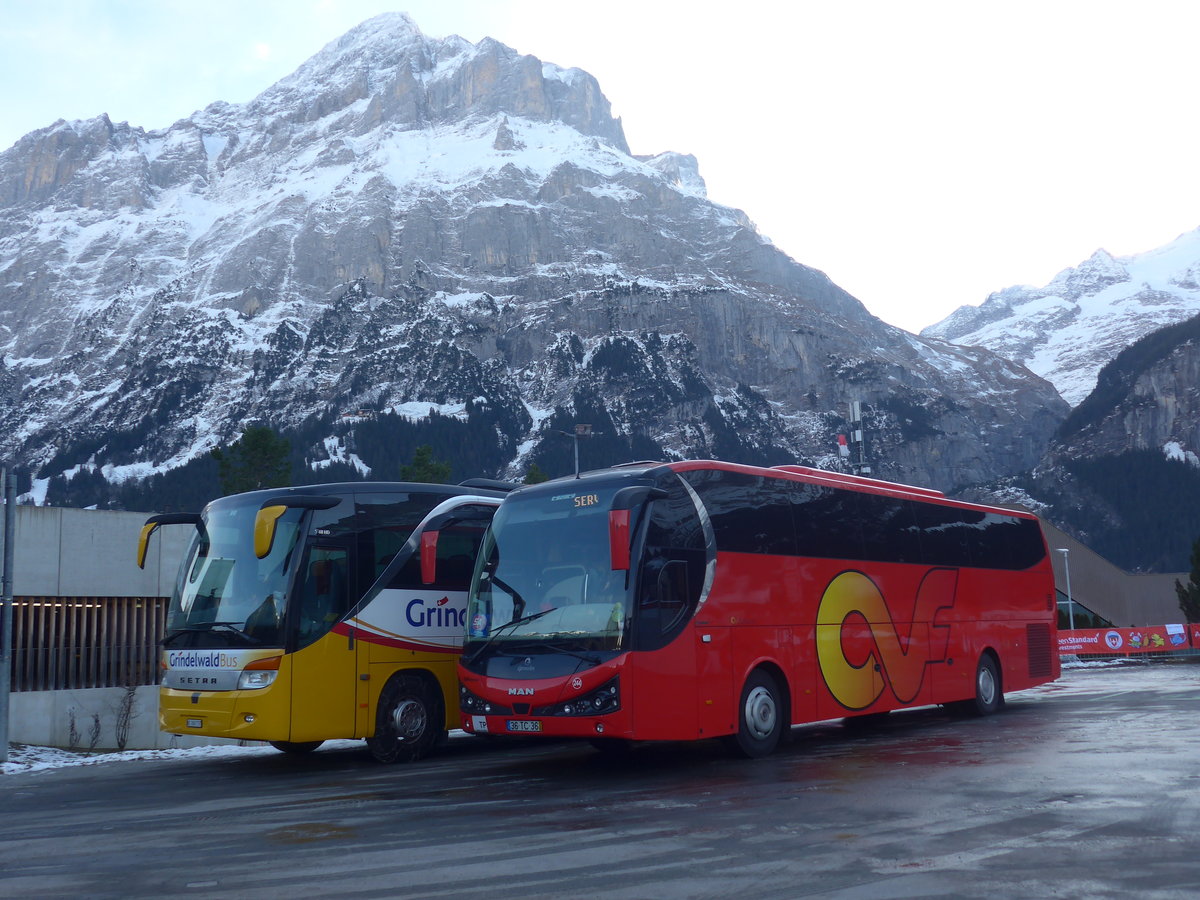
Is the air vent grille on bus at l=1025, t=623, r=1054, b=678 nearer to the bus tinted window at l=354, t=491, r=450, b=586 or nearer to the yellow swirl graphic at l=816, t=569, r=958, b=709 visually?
the yellow swirl graphic at l=816, t=569, r=958, b=709

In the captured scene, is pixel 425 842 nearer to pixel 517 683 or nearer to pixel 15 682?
pixel 517 683

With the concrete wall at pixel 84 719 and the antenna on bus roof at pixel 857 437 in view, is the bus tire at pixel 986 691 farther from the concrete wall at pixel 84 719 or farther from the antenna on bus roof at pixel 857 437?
the antenna on bus roof at pixel 857 437

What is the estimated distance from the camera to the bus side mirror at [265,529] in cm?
1118

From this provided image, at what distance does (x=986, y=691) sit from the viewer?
18.2 metres

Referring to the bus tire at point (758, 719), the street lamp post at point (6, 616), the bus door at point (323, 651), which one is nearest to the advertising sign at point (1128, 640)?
the bus tire at point (758, 719)

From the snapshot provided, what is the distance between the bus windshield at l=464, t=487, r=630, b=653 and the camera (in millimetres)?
11562

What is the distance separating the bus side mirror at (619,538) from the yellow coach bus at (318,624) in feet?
9.82

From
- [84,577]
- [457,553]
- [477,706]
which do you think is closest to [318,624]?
[477,706]

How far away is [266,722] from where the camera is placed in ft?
40.7

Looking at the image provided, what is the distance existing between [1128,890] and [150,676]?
2160 cm

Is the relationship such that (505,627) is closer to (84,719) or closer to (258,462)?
(84,719)

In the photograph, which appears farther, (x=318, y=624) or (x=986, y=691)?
(x=986, y=691)

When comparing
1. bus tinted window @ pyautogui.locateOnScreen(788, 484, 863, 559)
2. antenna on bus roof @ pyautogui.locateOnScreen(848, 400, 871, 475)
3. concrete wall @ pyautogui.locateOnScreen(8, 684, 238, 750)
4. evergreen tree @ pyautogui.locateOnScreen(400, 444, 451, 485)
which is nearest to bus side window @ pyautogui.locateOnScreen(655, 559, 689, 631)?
bus tinted window @ pyautogui.locateOnScreen(788, 484, 863, 559)

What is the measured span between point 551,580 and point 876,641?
554 centimetres
